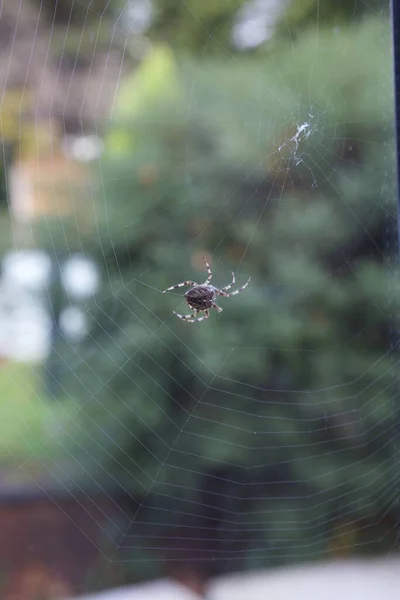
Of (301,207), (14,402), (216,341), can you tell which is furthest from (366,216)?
(14,402)

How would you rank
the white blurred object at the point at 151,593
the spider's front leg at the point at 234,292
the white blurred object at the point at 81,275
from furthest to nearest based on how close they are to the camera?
the white blurred object at the point at 151,593, the white blurred object at the point at 81,275, the spider's front leg at the point at 234,292

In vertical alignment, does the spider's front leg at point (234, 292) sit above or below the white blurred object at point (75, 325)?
above

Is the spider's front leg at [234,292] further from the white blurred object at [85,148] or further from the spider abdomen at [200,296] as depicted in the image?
the white blurred object at [85,148]

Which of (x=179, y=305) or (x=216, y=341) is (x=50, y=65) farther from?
(x=216, y=341)

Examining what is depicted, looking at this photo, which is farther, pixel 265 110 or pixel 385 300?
pixel 385 300

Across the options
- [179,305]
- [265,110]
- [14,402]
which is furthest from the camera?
[14,402]

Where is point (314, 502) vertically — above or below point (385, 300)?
below

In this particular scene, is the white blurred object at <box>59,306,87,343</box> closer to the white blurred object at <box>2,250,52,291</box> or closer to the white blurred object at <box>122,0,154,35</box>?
the white blurred object at <box>2,250,52,291</box>

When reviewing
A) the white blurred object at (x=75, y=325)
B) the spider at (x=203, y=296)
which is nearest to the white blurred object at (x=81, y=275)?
the white blurred object at (x=75, y=325)
